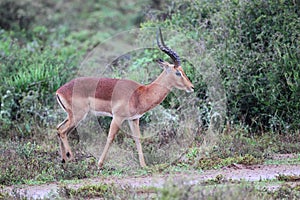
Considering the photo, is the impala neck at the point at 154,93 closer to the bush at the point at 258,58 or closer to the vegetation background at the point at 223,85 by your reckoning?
the vegetation background at the point at 223,85

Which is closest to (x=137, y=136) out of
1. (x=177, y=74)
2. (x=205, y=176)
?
(x=177, y=74)

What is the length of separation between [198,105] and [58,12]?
12.7 meters

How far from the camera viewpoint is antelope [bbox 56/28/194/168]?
879 cm

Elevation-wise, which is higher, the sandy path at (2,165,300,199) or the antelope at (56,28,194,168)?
the antelope at (56,28,194,168)

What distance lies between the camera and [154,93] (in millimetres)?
8859

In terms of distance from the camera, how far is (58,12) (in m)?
22.3

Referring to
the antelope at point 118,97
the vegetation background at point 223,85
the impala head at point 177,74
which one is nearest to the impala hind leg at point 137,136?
the antelope at point 118,97

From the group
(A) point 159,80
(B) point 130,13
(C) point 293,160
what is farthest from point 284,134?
→ (B) point 130,13

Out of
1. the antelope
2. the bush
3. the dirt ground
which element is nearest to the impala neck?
the antelope

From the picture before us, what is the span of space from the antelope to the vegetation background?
23.3 inches

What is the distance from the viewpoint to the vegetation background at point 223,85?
9.15 m

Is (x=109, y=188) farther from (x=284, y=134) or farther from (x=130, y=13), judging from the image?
(x=130, y=13)

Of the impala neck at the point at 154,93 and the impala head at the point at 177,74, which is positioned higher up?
the impala head at the point at 177,74

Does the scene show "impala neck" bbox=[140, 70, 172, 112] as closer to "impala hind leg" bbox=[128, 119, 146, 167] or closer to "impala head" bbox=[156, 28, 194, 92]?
"impala head" bbox=[156, 28, 194, 92]
